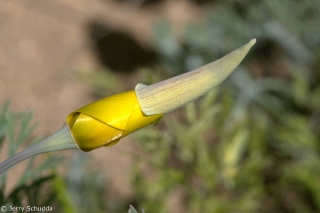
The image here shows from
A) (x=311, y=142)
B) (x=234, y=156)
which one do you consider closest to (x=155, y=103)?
(x=234, y=156)

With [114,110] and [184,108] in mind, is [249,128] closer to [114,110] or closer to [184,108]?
[184,108]

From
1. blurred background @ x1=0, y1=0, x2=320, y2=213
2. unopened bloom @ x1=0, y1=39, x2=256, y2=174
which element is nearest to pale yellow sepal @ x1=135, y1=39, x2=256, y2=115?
unopened bloom @ x1=0, y1=39, x2=256, y2=174

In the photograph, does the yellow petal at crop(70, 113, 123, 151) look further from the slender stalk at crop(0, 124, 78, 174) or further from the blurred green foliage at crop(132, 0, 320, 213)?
the blurred green foliage at crop(132, 0, 320, 213)

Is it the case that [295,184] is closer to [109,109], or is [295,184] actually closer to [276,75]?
[276,75]

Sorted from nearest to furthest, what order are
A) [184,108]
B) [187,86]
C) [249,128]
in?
1. [187,86]
2. [249,128]
3. [184,108]

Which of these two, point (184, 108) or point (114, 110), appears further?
point (184, 108)

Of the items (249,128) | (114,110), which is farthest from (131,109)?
(249,128)
